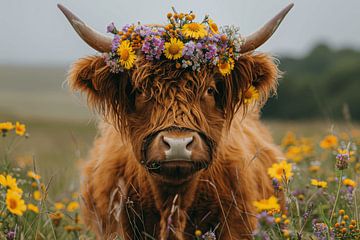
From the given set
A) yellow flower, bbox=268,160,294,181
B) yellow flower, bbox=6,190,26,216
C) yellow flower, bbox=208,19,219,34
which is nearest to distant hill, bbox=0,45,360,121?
yellow flower, bbox=208,19,219,34

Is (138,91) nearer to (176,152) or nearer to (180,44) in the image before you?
(180,44)

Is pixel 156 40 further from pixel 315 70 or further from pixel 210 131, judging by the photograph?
pixel 315 70

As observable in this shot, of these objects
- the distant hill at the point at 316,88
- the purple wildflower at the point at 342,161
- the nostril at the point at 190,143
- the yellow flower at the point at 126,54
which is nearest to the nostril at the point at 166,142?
the nostril at the point at 190,143

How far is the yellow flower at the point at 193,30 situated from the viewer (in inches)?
163

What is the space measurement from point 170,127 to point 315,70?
50.7m

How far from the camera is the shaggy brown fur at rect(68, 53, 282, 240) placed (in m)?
4.20

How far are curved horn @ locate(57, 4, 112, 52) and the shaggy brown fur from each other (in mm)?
173

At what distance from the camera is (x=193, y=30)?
416 cm

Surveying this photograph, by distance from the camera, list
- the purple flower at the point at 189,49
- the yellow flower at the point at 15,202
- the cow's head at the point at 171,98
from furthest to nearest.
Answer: the purple flower at the point at 189,49
the cow's head at the point at 171,98
the yellow flower at the point at 15,202

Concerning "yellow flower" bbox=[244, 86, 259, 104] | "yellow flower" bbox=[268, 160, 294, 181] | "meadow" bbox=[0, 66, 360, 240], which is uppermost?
"yellow flower" bbox=[244, 86, 259, 104]

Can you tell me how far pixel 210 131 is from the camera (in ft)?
14.1

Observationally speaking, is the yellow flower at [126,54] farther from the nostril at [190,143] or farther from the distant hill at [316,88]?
the distant hill at [316,88]

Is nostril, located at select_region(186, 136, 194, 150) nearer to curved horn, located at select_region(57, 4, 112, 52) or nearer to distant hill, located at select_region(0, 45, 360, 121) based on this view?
curved horn, located at select_region(57, 4, 112, 52)

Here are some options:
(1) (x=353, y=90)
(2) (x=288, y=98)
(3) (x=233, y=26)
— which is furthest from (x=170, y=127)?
(1) (x=353, y=90)
